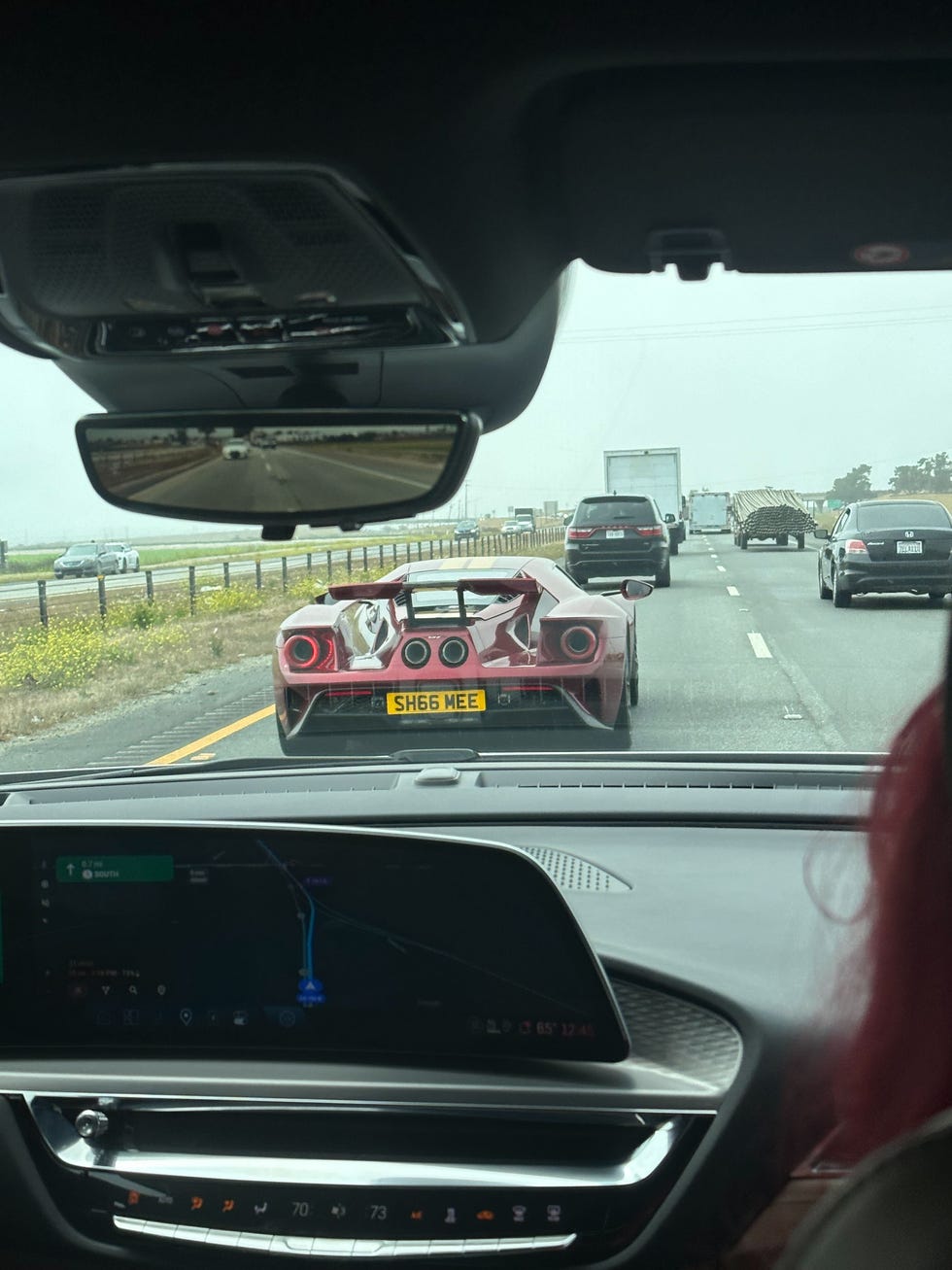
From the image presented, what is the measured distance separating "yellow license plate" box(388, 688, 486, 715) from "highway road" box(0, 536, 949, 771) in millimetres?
394

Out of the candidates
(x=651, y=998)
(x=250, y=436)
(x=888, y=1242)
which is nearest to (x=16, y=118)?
(x=250, y=436)

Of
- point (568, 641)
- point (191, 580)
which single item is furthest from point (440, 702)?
point (191, 580)

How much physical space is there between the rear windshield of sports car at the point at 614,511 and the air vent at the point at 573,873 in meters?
4.16

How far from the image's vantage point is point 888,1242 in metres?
0.96

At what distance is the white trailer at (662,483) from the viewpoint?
8711 mm

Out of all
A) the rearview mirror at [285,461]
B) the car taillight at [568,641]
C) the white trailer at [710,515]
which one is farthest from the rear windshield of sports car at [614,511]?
the rearview mirror at [285,461]

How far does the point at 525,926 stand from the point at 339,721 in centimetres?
358

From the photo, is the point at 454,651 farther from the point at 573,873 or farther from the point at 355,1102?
the point at 355,1102

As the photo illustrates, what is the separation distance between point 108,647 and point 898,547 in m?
5.08

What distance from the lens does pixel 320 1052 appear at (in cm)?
283

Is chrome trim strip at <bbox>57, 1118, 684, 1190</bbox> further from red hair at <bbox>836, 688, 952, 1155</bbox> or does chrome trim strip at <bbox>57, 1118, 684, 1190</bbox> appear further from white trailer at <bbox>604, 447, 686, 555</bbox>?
white trailer at <bbox>604, 447, 686, 555</bbox>

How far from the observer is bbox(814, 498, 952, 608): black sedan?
27.3 ft

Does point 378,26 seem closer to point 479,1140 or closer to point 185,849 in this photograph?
point 185,849

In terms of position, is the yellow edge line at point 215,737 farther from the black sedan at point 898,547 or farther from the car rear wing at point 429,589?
the black sedan at point 898,547
